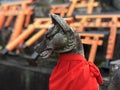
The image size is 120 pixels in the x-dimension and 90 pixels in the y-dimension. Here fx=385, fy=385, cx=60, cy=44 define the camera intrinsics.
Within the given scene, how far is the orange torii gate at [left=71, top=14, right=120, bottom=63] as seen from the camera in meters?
6.27

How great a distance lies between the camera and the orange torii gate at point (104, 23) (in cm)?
627

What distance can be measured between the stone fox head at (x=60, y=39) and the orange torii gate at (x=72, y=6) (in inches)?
140

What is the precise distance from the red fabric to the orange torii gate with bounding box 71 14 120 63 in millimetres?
2546

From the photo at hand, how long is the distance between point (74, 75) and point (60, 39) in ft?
1.19

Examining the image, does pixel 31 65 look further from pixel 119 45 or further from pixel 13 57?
pixel 119 45

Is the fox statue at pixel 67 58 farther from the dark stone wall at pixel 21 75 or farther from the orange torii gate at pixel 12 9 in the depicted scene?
the orange torii gate at pixel 12 9

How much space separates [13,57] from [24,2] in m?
1.25

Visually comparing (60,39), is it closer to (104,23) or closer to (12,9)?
(104,23)

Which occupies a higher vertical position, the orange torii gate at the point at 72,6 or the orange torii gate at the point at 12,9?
the orange torii gate at the point at 72,6

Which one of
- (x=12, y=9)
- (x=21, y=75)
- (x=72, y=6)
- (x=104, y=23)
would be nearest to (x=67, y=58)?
(x=104, y=23)

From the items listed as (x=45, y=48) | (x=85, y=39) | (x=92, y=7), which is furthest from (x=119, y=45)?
(x=45, y=48)

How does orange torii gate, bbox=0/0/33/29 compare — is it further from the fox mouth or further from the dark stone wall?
the fox mouth

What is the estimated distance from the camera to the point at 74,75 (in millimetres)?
3611

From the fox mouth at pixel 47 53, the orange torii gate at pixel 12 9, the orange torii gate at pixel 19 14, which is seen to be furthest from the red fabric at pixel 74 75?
the orange torii gate at pixel 12 9
